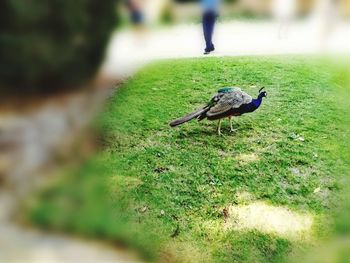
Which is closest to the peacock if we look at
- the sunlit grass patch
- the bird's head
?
the bird's head

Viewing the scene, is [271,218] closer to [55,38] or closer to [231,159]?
[231,159]

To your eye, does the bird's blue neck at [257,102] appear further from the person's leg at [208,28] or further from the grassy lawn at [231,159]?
the person's leg at [208,28]

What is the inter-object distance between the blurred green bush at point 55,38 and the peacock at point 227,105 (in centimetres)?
21

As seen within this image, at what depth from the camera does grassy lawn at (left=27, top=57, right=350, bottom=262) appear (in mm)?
989

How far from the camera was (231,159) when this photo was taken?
1.00m

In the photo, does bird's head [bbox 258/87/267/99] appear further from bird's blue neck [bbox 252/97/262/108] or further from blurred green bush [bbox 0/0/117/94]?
blurred green bush [bbox 0/0/117/94]

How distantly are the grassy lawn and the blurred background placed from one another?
0.13ft

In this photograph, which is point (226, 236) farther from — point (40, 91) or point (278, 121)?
point (40, 91)

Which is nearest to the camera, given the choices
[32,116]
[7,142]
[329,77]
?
[329,77]

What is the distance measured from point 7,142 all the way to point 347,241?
0.77m

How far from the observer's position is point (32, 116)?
116 cm

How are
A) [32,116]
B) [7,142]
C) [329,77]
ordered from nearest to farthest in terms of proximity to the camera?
[329,77]
[32,116]
[7,142]

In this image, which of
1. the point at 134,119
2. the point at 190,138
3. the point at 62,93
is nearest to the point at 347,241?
the point at 190,138

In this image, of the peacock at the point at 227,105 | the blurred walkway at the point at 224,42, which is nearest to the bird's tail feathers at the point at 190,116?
the peacock at the point at 227,105
